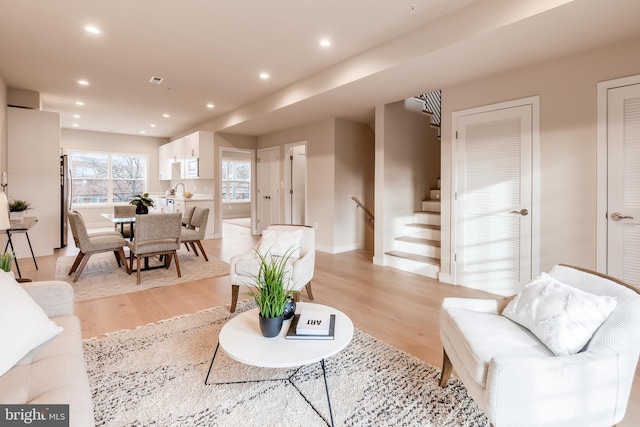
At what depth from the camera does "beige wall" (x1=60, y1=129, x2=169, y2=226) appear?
853 centimetres

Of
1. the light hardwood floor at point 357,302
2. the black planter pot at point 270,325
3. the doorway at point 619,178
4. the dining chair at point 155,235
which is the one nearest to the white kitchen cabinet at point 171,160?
the light hardwood floor at point 357,302

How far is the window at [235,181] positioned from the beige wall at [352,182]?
6.05m

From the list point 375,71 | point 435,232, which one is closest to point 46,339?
point 375,71

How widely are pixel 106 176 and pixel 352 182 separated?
7.35 metres

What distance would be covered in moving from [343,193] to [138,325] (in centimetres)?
397

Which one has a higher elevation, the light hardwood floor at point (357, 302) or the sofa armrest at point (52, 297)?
the sofa armrest at point (52, 297)

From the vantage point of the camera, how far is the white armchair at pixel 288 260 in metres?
2.87

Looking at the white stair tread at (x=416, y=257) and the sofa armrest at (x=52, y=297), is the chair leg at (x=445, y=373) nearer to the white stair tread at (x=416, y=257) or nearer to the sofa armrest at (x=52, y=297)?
the sofa armrest at (x=52, y=297)

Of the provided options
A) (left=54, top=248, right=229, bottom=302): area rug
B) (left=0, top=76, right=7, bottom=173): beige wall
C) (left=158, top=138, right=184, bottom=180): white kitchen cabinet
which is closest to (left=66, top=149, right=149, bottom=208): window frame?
(left=158, top=138, right=184, bottom=180): white kitchen cabinet

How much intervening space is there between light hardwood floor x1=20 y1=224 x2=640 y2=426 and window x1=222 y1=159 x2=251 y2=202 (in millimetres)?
6763

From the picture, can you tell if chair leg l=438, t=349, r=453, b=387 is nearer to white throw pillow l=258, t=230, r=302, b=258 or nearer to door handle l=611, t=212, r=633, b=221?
white throw pillow l=258, t=230, r=302, b=258

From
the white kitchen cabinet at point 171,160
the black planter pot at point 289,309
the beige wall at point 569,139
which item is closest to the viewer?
the black planter pot at point 289,309

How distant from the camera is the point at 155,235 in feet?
12.8

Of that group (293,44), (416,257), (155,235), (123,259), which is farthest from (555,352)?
(123,259)
